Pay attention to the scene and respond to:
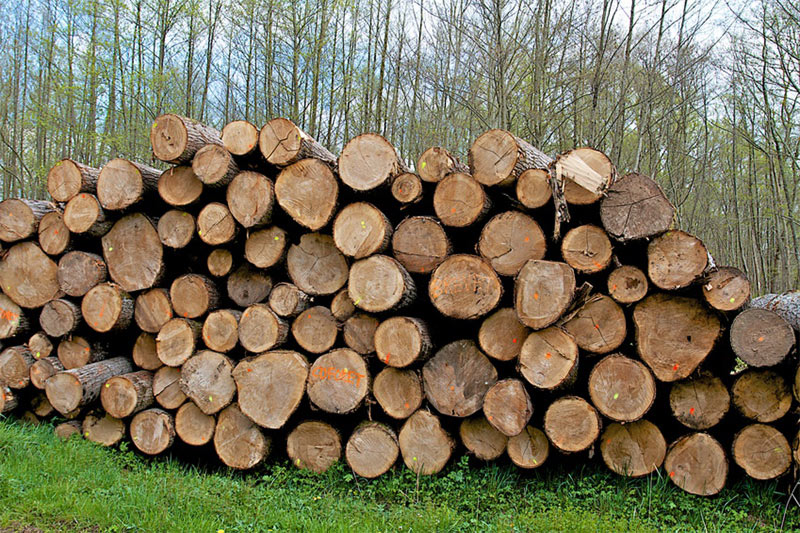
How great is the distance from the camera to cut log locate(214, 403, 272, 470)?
3.89 m

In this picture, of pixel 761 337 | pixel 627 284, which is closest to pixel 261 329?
pixel 627 284

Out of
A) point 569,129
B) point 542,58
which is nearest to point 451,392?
point 542,58

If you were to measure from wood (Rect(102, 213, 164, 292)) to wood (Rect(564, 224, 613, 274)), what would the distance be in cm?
324

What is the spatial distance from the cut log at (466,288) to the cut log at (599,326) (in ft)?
1.82

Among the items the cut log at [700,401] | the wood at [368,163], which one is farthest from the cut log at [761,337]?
the wood at [368,163]

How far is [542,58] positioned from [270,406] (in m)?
8.06

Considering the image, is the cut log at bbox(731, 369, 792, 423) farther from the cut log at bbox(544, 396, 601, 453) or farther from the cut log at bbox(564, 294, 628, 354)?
the cut log at bbox(544, 396, 601, 453)

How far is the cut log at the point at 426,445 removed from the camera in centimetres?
359

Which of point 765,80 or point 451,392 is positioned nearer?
Result: point 451,392

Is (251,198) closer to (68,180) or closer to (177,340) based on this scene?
(177,340)

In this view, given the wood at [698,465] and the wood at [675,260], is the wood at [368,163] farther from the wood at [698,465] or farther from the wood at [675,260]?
the wood at [698,465]

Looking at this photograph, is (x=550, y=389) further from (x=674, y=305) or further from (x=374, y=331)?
(x=374, y=331)

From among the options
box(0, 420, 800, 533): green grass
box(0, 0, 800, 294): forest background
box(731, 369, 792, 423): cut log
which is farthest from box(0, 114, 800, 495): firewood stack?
box(0, 0, 800, 294): forest background

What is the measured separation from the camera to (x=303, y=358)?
385 cm
